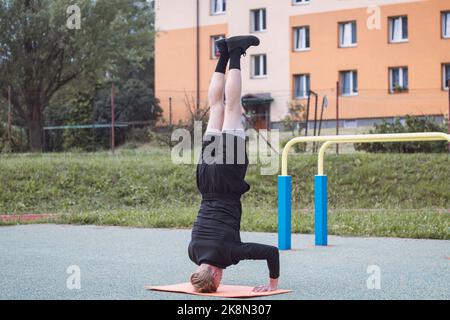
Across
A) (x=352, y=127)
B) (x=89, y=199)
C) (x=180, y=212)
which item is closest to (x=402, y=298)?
(x=180, y=212)

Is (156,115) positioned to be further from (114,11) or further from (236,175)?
(236,175)

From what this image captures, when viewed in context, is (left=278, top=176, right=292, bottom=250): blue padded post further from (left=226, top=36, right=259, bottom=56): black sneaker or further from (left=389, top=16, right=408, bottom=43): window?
(left=389, top=16, right=408, bottom=43): window

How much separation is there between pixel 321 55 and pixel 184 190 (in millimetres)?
26114

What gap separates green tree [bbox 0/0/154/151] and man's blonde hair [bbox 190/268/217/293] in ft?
70.3

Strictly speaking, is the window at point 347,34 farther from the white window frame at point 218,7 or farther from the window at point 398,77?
the white window frame at point 218,7

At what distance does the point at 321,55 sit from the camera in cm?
4169

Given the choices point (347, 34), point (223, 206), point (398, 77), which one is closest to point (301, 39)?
point (347, 34)

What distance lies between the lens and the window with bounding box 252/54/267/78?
43.9 m

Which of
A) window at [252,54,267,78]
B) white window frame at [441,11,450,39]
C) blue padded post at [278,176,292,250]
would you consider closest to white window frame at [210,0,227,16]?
window at [252,54,267,78]

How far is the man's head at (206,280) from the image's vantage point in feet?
20.2

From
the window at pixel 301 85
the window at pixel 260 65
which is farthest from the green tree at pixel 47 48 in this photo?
the window at pixel 260 65

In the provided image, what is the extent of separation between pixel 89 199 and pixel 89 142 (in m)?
17.2

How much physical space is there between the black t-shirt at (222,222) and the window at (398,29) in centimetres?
3443

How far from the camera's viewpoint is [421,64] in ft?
127
